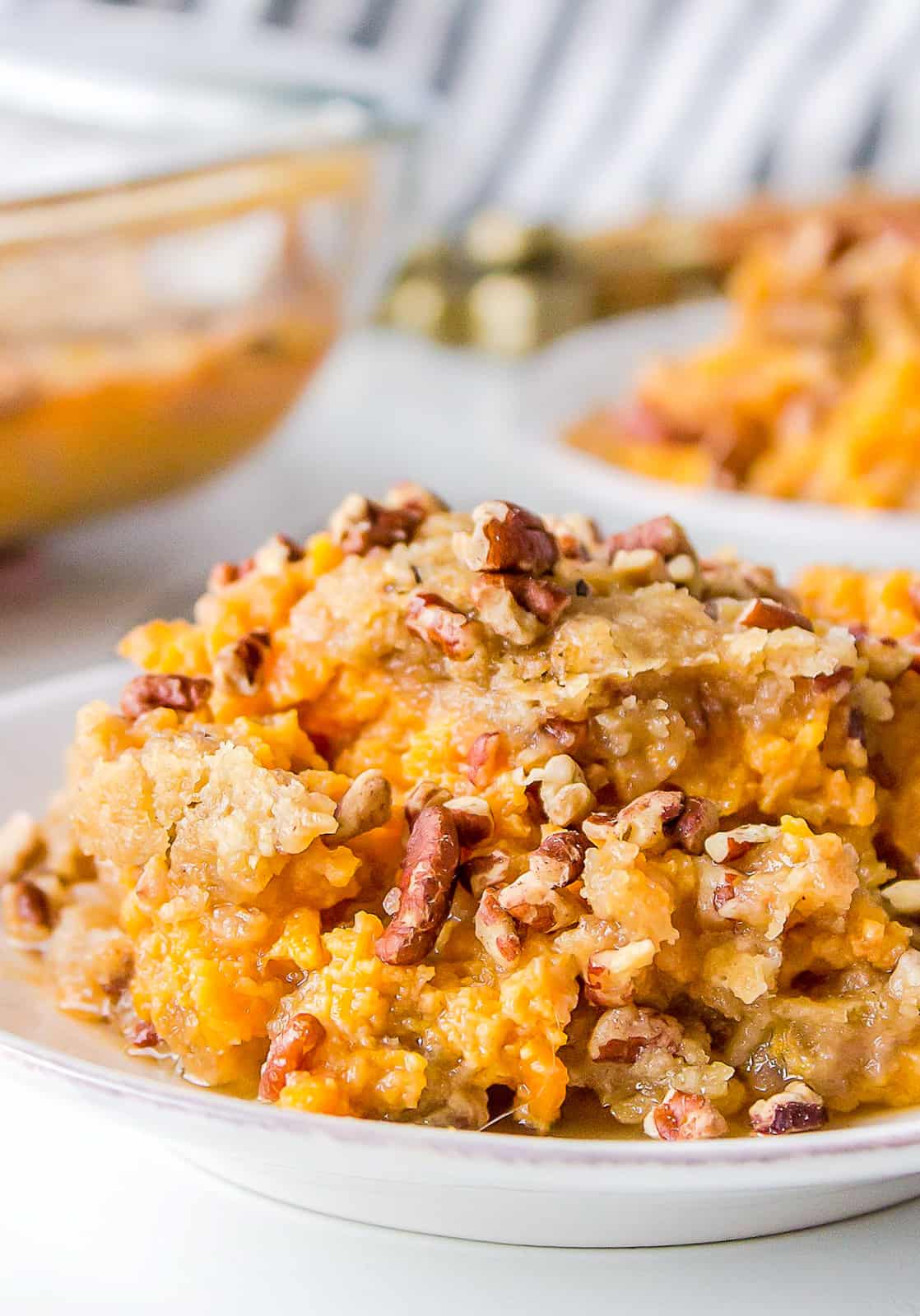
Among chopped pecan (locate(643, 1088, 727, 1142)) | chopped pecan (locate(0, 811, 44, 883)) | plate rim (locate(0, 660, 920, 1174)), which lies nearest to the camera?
plate rim (locate(0, 660, 920, 1174))

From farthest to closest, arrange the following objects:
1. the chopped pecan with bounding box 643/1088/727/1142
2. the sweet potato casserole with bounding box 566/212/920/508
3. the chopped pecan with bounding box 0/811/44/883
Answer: the sweet potato casserole with bounding box 566/212/920/508 → the chopped pecan with bounding box 0/811/44/883 → the chopped pecan with bounding box 643/1088/727/1142

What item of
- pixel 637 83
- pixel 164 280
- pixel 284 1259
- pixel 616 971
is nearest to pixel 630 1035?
pixel 616 971

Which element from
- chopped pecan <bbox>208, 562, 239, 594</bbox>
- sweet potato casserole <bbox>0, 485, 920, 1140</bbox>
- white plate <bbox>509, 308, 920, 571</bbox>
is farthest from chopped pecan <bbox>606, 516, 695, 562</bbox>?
white plate <bbox>509, 308, 920, 571</bbox>

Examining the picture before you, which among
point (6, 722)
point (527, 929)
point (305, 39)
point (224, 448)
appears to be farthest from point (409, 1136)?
point (305, 39)

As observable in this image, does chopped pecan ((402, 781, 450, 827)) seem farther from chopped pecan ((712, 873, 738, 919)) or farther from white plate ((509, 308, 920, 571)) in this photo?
white plate ((509, 308, 920, 571))

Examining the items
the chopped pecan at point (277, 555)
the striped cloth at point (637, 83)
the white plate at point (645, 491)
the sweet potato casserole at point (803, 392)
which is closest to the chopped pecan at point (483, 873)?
the chopped pecan at point (277, 555)

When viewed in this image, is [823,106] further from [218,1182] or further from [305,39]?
[218,1182]
